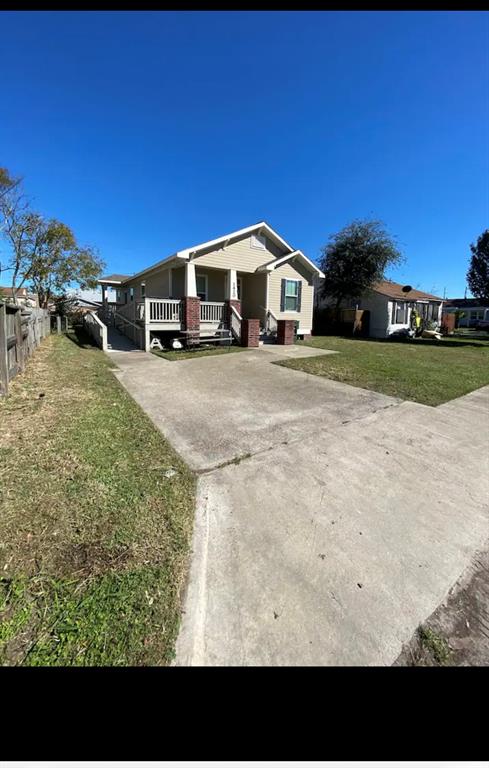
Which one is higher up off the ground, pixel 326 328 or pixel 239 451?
pixel 326 328

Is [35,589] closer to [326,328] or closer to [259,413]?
[259,413]

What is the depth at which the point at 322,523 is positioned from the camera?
2602 mm

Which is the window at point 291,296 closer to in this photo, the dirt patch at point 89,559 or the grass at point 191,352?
the grass at point 191,352

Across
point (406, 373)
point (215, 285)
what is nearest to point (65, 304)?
point (215, 285)

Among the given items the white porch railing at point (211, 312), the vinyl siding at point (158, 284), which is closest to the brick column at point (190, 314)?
the white porch railing at point (211, 312)

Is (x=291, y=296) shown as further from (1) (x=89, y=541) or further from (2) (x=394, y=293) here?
(1) (x=89, y=541)

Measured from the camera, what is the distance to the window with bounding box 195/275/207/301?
14562 millimetres

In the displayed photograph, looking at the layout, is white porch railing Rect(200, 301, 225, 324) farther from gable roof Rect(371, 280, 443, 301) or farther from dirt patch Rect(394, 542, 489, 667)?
gable roof Rect(371, 280, 443, 301)

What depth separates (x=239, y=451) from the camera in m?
3.80

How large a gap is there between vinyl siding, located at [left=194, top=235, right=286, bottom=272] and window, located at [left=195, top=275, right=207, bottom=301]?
3.92 ft

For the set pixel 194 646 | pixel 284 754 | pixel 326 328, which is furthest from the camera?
pixel 326 328

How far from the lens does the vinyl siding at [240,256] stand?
13.0 meters
